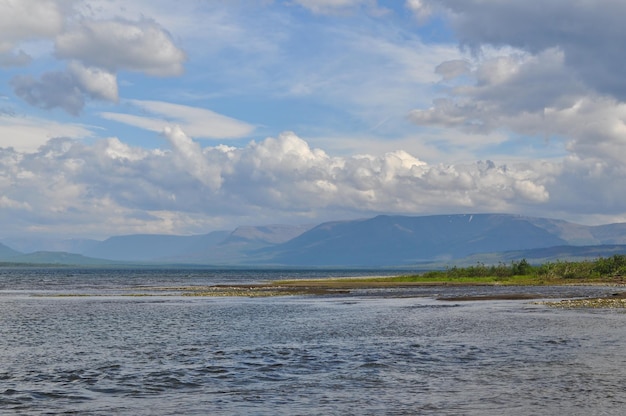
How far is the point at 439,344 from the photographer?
49.9 metres

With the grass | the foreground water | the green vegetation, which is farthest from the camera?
the green vegetation

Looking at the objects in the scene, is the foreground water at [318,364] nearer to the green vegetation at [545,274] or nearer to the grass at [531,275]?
the grass at [531,275]

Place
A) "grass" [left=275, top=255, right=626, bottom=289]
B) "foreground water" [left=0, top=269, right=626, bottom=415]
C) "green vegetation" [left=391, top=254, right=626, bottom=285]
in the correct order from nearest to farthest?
"foreground water" [left=0, top=269, right=626, bottom=415] < "grass" [left=275, top=255, right=626, bottom=289] < "green vegetation" [left=391, top=254, right=626, bottom=285]

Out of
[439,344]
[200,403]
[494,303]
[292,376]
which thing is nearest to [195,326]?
[439,344]

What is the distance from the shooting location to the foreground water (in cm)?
3000

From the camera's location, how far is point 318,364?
41.4 metres

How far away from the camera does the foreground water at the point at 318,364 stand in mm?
30000

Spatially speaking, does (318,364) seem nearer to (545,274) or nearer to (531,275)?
(545,274)

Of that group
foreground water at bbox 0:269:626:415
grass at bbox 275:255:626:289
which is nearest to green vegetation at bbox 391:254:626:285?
grass at bbox 275:255:626:289

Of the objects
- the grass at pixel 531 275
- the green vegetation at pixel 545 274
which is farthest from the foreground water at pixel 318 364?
the green vegetation at pixel 545 274

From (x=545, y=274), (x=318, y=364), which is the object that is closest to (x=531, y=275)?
(x=545, y=274)

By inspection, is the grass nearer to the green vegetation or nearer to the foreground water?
the green vegetation

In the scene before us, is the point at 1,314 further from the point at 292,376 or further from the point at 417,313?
the point at 292,376

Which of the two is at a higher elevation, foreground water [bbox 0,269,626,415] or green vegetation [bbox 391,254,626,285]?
green vegetation [bbox 391,254,626,285]
